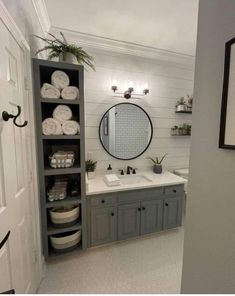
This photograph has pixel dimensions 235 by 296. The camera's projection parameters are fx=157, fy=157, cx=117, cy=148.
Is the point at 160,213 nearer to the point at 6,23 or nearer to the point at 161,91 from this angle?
the point at 161,91

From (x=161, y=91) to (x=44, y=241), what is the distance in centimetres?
266

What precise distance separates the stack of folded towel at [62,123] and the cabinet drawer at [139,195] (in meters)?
0.99

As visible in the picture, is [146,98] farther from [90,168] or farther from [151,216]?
[151,216]

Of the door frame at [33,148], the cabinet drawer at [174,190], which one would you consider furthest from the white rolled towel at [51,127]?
the cabinet drawer at [174,190]

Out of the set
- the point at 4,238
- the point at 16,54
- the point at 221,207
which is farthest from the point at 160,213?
the point at 16,54

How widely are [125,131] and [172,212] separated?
1.40 meters

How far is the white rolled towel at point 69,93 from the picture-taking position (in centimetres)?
163

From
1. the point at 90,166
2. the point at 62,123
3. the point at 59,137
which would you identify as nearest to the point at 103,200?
the point at 90,166

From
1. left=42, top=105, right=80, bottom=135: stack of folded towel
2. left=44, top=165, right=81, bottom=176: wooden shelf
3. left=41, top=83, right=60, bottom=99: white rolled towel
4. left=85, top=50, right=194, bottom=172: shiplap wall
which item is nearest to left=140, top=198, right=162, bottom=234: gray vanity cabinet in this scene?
left=85, top=50, right=194, bottom=172: shiplap wall

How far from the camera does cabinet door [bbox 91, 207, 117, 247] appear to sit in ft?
6.28

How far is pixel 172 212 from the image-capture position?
2287mm

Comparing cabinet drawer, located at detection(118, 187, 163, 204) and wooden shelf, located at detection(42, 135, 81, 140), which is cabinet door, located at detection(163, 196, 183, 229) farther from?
wooden shelf, located at detection(42, 135, 81, 140)

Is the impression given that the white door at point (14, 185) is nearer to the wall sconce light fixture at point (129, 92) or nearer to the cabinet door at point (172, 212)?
the wall sconce light fixture at point (129, 92)

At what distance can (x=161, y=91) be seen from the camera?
262 centimetres
